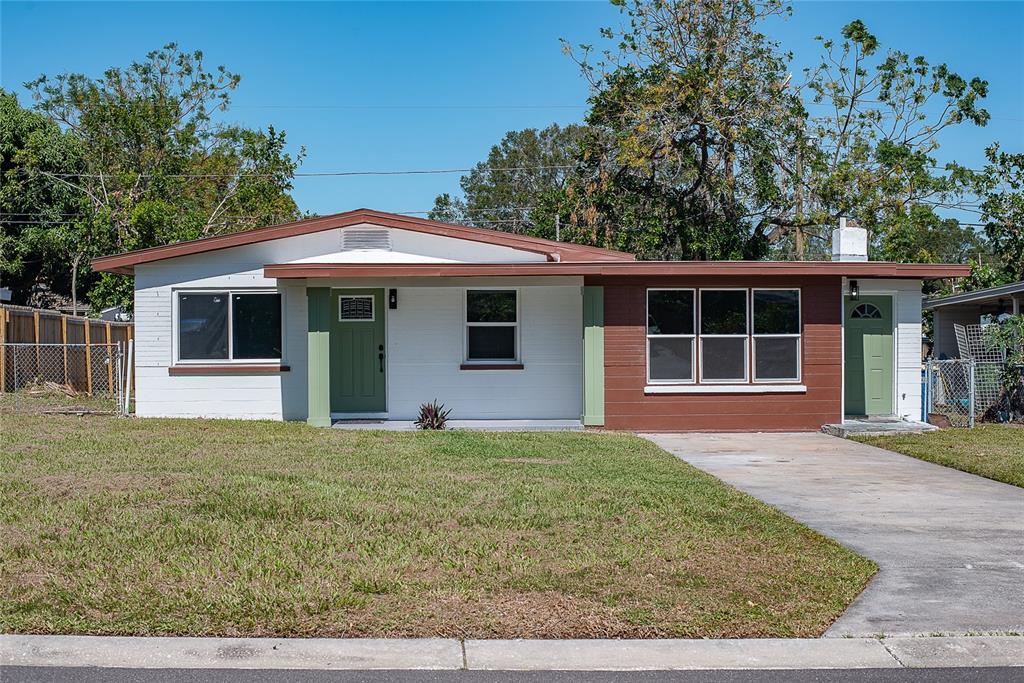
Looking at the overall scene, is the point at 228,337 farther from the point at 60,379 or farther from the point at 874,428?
the point at 874,428

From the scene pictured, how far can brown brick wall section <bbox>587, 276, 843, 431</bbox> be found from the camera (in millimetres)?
16844

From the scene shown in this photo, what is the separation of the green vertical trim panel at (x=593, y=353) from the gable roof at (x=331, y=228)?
4.84ft

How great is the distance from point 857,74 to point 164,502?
89.7ft

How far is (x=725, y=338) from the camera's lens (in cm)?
1711

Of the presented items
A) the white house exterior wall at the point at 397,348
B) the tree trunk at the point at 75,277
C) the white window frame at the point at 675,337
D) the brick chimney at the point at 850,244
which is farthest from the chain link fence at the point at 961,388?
the tree trunk at the point at 75,277

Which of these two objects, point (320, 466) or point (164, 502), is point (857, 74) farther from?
point (164, 502)

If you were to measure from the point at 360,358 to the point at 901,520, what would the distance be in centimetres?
1036

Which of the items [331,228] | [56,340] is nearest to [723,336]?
[331,228]

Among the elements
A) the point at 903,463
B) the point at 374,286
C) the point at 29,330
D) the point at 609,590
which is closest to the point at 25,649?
the point at 609,590

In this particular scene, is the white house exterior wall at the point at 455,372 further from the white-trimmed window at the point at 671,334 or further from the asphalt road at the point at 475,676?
the asphalt road at the point at 475,676

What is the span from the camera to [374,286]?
17.0 m

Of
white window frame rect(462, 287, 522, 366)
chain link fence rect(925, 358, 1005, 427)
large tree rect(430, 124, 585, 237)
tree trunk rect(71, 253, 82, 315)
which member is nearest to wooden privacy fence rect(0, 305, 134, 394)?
tree trunk rect(71, 253, 82, 315)

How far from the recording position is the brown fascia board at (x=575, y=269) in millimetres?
16188

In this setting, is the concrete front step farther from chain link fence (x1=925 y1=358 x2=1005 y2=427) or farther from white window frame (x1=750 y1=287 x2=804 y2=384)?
chain link fence (x1=925 y1=358 x2=1005 y2=427)
